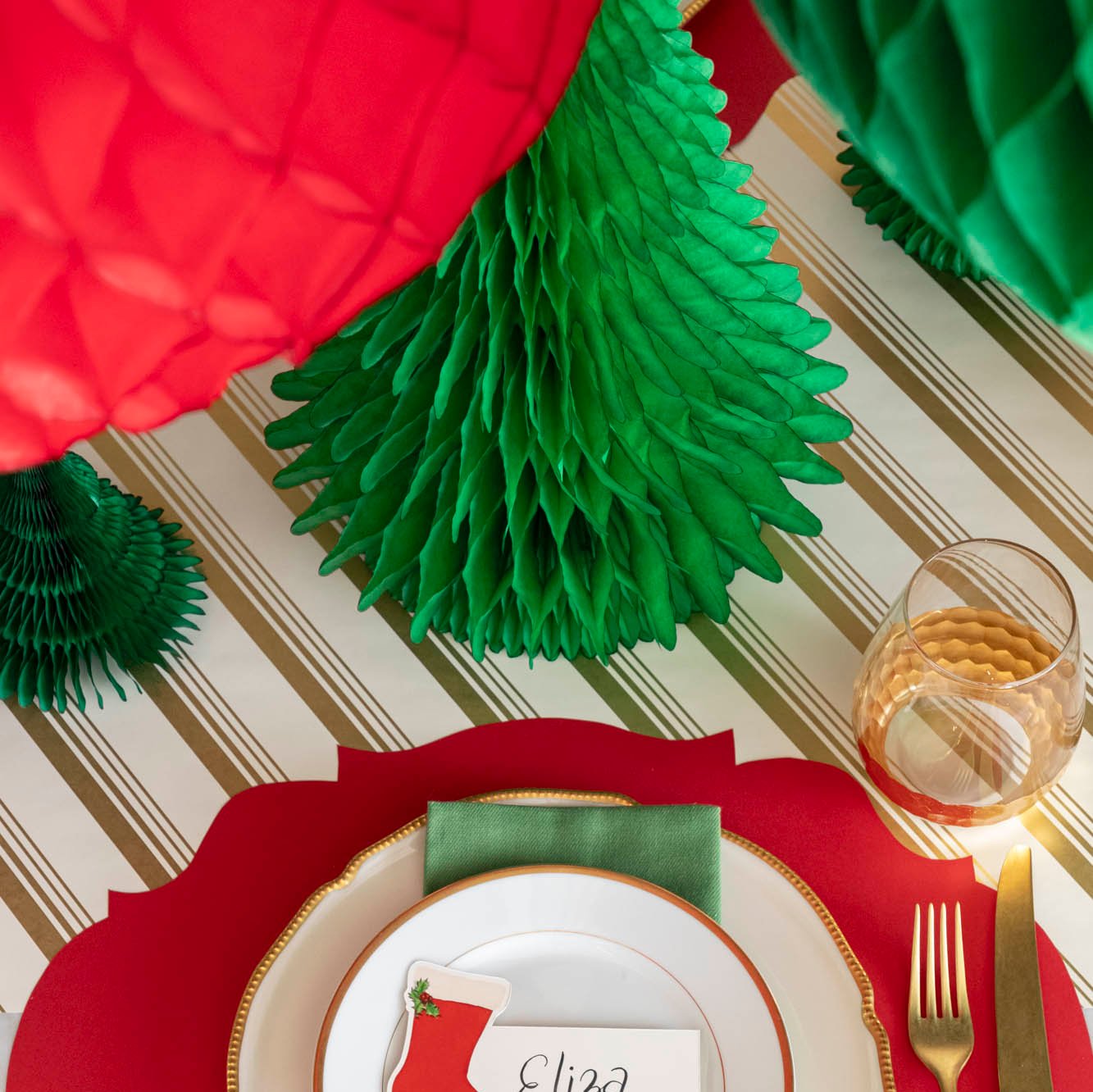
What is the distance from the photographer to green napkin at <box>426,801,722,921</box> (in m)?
0.51

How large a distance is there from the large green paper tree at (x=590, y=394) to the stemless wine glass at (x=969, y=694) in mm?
69

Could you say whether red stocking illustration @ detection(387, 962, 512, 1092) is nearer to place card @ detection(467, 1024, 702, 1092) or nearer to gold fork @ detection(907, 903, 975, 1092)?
place card @ detection(467, 1024, 702, 1092)

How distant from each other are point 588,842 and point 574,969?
5cm

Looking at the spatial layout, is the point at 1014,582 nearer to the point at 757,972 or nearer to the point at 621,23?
the point at 757,972

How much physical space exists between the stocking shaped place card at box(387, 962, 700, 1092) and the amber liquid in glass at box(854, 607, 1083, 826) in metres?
0.16

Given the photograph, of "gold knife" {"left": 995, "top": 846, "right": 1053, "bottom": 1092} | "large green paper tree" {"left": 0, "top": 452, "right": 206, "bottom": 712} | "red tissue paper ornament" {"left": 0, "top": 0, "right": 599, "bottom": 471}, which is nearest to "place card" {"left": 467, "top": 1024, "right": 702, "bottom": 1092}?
"gold knife" {"left": 995, "top": 846, "right": 1053, "bottom": 1092}

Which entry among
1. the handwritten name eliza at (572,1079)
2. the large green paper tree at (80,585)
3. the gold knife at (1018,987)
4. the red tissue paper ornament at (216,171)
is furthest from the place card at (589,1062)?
the red tissue paper ornament at (216,171)

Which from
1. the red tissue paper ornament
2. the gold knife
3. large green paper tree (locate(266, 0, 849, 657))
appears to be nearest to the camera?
the red tissue paper ornament

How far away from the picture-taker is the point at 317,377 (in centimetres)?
54

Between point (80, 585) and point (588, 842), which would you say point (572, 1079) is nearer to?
point (588, 842)

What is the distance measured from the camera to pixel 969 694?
0.54 metres

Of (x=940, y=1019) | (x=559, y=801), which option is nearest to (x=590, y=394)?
(x=559, y=801)

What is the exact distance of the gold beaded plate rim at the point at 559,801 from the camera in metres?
0.49

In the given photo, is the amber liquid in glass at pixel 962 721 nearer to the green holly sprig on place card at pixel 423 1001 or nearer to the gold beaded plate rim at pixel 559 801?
the gold beaded plate rim at pixel 559 801
